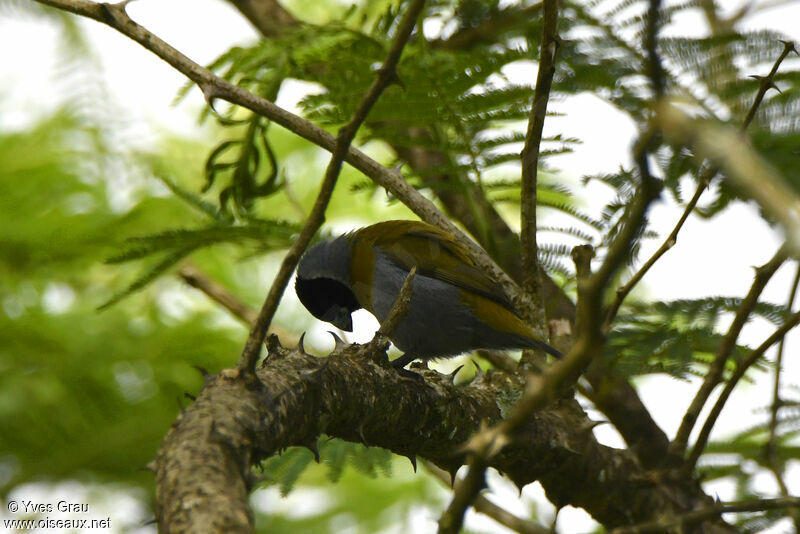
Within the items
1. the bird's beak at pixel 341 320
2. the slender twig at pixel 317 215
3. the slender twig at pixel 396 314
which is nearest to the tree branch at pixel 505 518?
the slender twig at pixel 396 314

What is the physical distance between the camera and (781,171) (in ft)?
11.6

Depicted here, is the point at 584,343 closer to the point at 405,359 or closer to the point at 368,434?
the point at 368,434

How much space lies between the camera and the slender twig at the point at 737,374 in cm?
292

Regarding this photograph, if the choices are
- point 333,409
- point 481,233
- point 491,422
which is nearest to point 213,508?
point 333,409

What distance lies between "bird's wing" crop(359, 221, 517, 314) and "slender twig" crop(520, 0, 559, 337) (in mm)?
271

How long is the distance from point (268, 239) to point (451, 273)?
96 cm

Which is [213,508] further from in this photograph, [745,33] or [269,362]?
[745,33]

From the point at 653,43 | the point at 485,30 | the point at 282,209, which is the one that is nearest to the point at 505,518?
the point at 485,30

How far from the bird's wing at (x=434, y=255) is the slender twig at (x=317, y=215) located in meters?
1.94

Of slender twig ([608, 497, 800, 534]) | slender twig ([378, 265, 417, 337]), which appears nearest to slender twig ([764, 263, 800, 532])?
slender twig ([608, 497, 800, 534])

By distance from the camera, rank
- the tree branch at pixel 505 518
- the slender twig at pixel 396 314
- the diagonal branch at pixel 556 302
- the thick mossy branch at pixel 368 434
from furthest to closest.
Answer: the diagonal branch at pixel 556 302 < the tree branch at pixel 505 518 < the slender twig at pixel 396 314 < the thick mossy branch at pixel 368 434

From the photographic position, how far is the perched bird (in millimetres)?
4066

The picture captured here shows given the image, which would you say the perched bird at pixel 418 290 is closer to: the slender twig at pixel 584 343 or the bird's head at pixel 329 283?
the bird's head at pixel 329 283

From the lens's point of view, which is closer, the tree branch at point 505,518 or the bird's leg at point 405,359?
the tree branch at point 505,518
